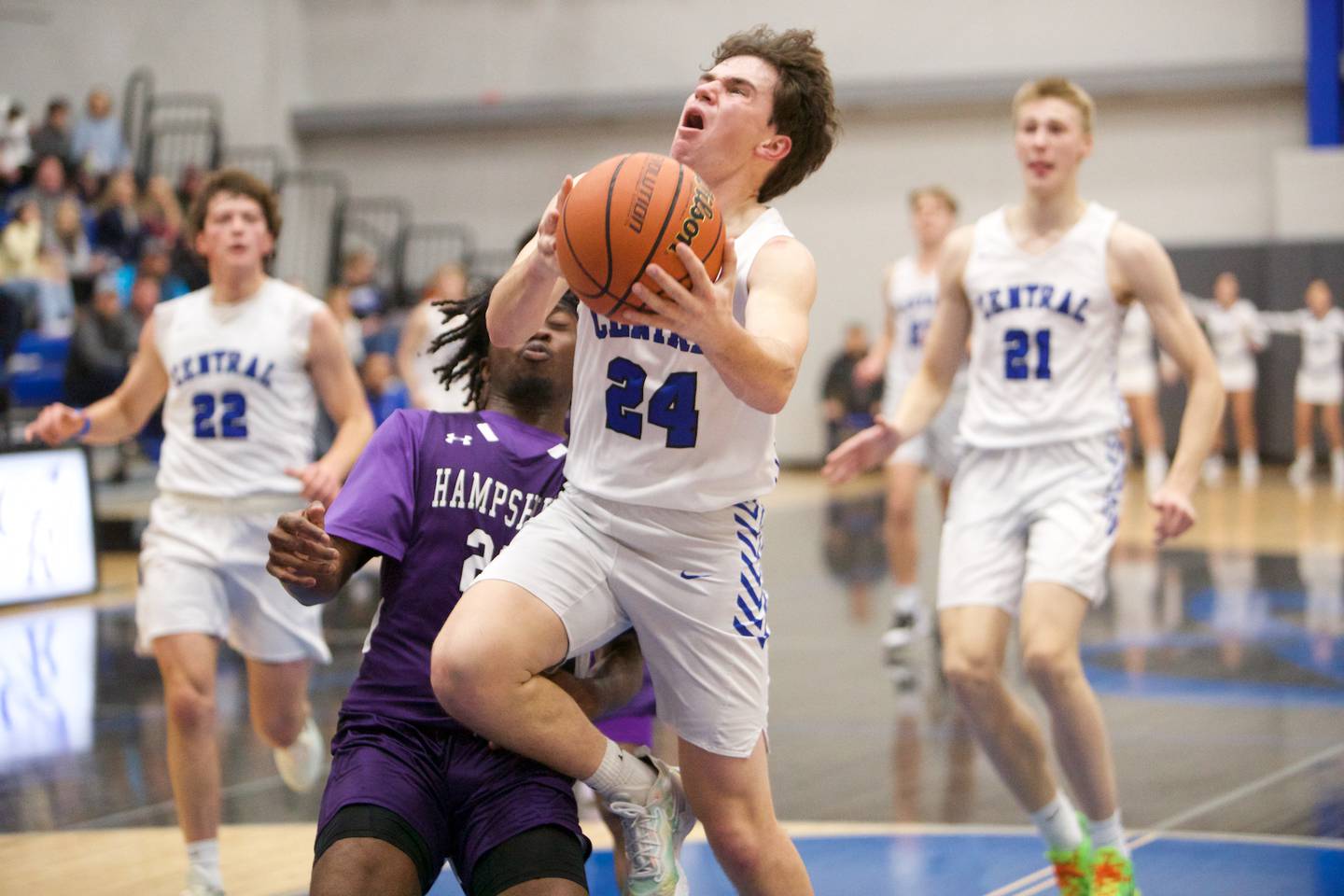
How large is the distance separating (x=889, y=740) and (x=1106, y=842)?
6.81 ft

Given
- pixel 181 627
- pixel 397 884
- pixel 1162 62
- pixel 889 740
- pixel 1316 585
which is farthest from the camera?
pixel 1162 62

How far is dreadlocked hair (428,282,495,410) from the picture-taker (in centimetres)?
376

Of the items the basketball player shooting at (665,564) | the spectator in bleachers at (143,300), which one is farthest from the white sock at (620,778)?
the spectator in bleachers at (143,300)

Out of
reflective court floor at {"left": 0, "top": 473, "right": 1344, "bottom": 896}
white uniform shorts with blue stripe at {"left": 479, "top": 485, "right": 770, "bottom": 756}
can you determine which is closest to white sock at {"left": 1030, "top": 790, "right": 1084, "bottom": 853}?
reflective court floor at {"left": 0, "top": 473, "right": 1344, "bottom": 896}

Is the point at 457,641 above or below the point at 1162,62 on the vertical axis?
below

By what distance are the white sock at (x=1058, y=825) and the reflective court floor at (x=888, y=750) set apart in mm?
232

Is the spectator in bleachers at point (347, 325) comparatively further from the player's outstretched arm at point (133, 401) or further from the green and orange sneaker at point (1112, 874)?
the green and orange sneaker at point (1112, 874)

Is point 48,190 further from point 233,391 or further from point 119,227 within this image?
point 233,391

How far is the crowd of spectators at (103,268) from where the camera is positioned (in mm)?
12016

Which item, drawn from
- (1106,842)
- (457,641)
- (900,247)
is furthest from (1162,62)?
(457,641)

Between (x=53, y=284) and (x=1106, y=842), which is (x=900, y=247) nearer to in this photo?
(x=53, y=284)

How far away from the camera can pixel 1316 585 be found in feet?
31.6

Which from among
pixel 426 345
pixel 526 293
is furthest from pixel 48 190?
pixel 526 293

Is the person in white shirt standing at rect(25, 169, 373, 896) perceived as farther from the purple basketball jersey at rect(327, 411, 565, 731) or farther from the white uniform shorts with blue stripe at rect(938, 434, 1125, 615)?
the white uniform shorts with blue stripe at rect(938, 434, 1125, 615)
